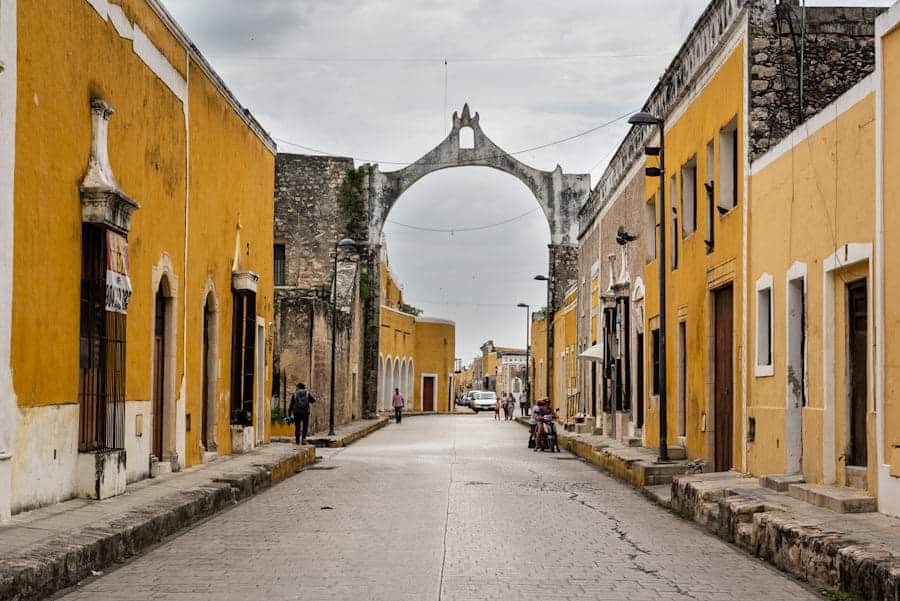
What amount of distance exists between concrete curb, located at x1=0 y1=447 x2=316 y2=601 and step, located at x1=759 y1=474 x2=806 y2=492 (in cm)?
597

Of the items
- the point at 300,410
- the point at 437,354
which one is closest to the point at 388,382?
the point at 437,354

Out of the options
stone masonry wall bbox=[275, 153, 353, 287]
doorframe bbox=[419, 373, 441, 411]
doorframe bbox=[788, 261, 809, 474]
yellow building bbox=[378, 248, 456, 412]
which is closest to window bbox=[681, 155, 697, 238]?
doorframe bbox=[788, 261, 809, 474]

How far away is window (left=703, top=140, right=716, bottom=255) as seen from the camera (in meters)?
17.6

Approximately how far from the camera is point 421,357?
70.9 m

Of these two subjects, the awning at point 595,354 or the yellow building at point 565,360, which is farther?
the yellow building at point 565,360

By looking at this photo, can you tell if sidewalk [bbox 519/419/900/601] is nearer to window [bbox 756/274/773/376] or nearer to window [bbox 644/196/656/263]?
window [bbox 756/274/773/376]

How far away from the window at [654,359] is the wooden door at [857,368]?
10.9 meters

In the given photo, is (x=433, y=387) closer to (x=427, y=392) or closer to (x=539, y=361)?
(x=427, y=392)

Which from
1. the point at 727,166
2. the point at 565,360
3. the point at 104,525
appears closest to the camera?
the point at 104,525

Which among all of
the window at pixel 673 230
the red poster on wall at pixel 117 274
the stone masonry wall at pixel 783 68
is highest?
the stone masonry wall at pixel 783 68

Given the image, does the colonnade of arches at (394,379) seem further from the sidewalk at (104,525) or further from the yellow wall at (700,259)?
the sidewalk at (104,525)

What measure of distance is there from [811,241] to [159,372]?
861 cm

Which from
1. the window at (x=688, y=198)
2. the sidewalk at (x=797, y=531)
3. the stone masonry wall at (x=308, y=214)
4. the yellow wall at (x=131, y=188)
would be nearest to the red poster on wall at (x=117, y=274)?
the yellow wall at (x=131, y=188)

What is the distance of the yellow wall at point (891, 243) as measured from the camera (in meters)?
9.84
